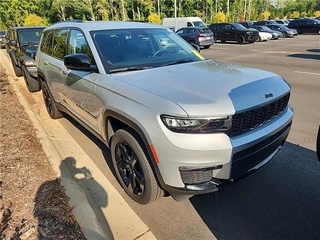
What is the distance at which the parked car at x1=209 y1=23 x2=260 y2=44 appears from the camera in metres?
23.6

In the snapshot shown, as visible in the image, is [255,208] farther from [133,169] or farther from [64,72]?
[64,72]

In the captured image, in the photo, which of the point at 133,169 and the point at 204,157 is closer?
the point at 204,157

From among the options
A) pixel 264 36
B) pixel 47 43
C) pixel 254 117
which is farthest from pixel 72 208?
pixel 264 36

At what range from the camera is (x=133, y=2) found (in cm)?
6331

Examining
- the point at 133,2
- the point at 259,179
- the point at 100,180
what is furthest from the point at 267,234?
the point at 133,2

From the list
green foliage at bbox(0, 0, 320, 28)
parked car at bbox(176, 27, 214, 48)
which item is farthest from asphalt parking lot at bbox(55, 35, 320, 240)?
green foliage at bbox(0, 0, 320, 28)

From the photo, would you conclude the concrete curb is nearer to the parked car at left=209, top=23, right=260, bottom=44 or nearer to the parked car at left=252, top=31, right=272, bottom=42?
the parked car at left=209, top=23, right=260, bottom=44

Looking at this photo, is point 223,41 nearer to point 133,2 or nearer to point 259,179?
point 259,179

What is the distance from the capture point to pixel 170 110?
2129 mm

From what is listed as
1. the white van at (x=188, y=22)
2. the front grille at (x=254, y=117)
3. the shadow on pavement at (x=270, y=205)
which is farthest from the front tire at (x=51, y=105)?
the white van at (x=188, y=22)

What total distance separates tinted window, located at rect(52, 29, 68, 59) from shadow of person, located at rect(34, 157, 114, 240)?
1.96 metres

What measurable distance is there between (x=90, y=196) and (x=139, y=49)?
6.18ft

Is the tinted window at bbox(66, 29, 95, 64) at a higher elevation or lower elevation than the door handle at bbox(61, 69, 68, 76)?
higher

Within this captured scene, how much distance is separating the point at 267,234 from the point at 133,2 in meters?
67.9
